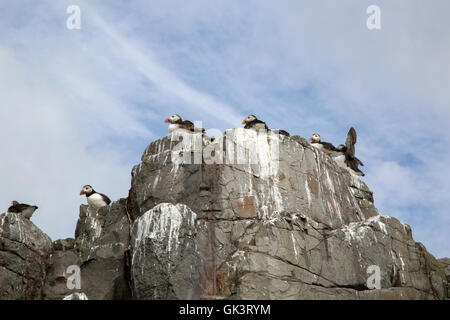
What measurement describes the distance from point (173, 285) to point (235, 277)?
146 centimetres

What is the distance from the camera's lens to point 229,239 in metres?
17.3

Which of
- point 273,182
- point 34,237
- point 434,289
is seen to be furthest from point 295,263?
point 34,237

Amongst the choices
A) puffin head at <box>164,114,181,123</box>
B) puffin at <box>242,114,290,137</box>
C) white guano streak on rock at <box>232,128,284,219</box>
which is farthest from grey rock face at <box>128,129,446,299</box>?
puffin head at <box>164,114,181,123</box>

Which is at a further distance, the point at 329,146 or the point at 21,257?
the point at 329,146

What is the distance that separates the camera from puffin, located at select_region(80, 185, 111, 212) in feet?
69.3

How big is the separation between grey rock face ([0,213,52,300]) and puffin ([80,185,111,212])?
6.68 feet

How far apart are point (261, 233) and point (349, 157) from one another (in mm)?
6878

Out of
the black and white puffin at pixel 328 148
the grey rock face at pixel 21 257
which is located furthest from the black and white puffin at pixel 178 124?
the grey rock face at pixel 21 257

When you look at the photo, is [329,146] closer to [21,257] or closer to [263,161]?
[263,161]

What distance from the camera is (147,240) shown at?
1672 centimetres

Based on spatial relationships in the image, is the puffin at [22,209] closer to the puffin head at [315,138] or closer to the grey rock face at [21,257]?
the grey rock face at [21,257]

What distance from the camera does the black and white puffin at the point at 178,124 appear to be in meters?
21.5

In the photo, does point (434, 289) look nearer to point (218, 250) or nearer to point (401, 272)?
point (401, 272)

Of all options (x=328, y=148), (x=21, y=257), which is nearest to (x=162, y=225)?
(x=21, y=257)
